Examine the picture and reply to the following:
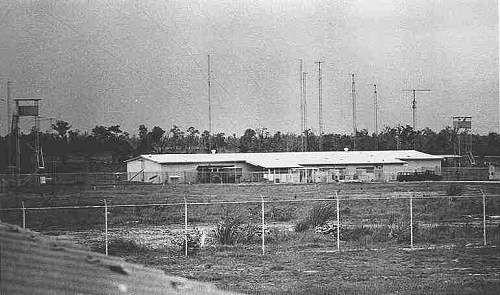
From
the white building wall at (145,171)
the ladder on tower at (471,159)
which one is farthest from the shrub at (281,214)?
the ladder on tower at (471,159)

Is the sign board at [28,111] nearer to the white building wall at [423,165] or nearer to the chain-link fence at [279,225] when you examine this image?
the chain-link fence at [279,225]

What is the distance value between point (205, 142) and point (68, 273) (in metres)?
131

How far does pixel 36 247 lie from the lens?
2.59 meters

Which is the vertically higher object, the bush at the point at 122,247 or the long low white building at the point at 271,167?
the long low white building at the point at 271,167

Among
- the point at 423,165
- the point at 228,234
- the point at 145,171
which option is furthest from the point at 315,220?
the point at 423,165

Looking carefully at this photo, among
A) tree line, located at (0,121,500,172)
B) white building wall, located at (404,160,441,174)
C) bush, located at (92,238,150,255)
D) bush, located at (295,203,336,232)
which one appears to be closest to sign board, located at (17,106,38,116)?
tree line, located at (0,121,500,172)

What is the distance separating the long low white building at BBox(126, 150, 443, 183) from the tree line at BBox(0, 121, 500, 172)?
15588mm

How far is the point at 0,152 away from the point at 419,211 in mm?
53980

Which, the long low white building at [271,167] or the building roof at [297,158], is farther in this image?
the building roof at [297,158]

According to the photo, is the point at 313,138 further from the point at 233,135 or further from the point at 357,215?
the point at 357,215

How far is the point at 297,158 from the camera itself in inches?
3324

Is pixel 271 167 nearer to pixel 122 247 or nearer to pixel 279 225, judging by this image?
pixel 279 225

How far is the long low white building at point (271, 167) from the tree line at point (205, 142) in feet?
51.1

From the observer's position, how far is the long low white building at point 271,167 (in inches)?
2958
